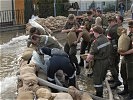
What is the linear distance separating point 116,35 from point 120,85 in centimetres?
136

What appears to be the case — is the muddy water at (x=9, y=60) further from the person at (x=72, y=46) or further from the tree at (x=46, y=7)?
the tree at (x=46, y=7)

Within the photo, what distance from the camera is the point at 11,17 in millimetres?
26375

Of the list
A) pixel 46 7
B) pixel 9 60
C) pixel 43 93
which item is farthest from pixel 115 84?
pixel 46 7

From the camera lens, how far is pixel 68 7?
97.2 feet

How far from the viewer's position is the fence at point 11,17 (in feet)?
84.5

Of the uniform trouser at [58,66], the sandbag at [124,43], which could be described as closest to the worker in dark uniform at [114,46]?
the sandbag at [124,43]

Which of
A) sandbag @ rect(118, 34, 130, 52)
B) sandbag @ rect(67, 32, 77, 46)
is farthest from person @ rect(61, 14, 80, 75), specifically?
sandbag @ rect(118, 34, 130, 52)

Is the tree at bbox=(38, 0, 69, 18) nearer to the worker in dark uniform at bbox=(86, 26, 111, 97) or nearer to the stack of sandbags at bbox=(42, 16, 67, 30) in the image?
the stack of sandbags at bbox=(42, 16, 67, 30)

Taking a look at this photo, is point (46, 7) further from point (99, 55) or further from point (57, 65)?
point (57, 65)

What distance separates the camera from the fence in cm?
→ 2575

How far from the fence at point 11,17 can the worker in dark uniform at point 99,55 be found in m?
17.5

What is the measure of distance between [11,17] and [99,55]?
1866 centimetres

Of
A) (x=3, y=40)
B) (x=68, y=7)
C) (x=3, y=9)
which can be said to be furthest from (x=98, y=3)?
(x=3, y=40)

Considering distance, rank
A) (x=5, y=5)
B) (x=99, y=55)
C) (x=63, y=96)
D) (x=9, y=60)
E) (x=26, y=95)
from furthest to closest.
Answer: (x=5, y=5)
(x=9, y=60)
(x=99, y=55)
(x=63, y=96)
(x=26, y=95)
